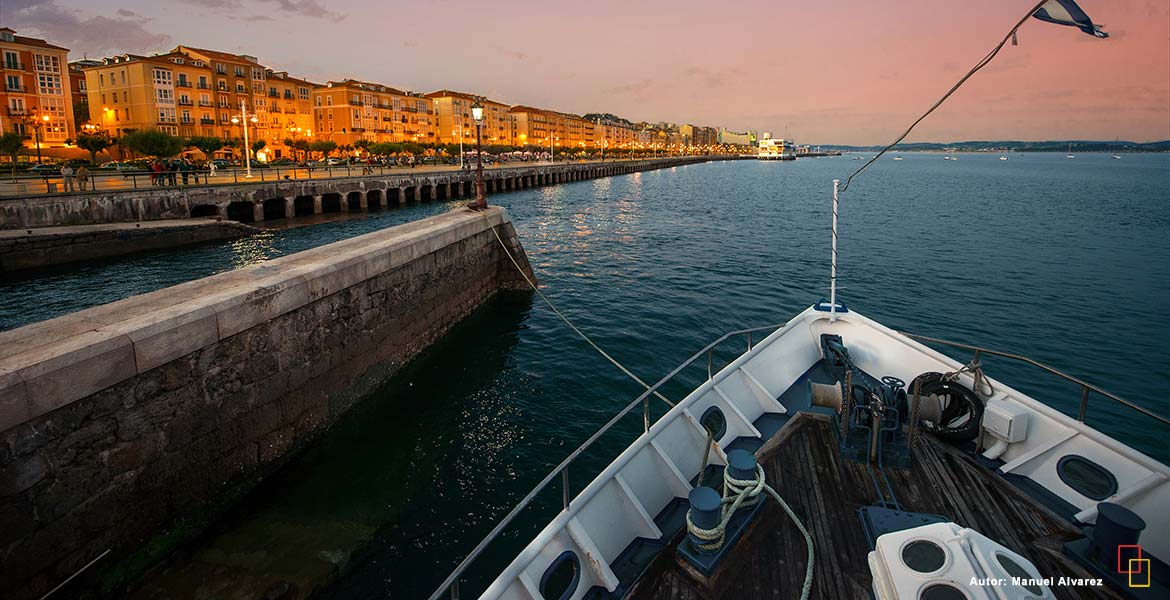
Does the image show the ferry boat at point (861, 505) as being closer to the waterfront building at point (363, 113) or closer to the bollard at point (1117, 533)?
the bollard at point (1117, 533)

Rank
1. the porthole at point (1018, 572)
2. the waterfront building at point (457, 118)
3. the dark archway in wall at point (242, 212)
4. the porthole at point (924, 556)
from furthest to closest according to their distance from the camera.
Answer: the waterfront building at point (457, 118)
the dark archway in wall at point (242, 212)
the porthole at point (924, 556)
the porthole at point (1018, 572)

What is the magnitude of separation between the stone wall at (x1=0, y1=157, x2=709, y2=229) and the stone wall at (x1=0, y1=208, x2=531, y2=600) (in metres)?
21.6

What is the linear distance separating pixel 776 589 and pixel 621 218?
4182 cm

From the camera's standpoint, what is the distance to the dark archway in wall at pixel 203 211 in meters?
31.2

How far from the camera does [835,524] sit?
17.1 ft

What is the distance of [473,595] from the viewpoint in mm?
6562

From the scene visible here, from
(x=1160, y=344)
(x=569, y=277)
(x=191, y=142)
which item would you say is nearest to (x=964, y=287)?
(x=1160, y=344)

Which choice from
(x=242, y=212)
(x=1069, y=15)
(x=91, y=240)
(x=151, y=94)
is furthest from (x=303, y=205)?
(x=151, y=94)

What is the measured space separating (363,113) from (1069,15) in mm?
126760

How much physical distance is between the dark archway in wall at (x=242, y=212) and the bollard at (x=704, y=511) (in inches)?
1477

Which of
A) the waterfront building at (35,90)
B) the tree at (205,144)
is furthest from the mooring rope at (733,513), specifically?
the waterfront building at (35,90)

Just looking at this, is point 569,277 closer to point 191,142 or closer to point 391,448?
point 391,448

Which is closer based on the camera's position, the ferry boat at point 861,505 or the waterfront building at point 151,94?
the ferry boat at point 861,505

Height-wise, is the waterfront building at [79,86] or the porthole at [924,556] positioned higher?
the waterfront building at [79,86]
